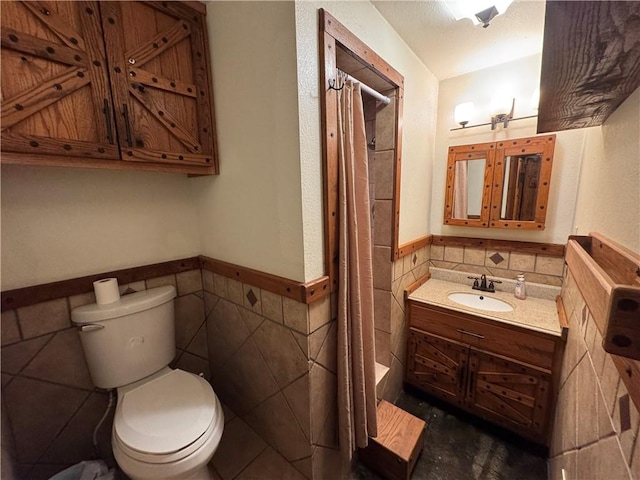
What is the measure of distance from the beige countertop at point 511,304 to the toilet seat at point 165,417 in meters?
1.32

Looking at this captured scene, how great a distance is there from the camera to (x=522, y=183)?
5.47 ft

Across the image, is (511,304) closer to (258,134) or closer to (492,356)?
(492,356)

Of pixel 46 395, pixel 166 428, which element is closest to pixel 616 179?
pixel 166 428

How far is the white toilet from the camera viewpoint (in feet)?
3.01

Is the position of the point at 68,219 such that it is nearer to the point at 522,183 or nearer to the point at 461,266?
the point at 461,266

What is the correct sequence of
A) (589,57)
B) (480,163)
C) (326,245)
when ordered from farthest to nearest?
(480,163) < (326,245) < (589,57)

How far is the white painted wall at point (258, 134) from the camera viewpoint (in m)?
0.89

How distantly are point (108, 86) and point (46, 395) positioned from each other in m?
1.32

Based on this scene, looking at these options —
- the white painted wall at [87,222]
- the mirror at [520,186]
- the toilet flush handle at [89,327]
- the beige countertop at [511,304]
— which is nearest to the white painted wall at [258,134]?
the white painted wall at [87,222]

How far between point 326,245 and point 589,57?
865mm

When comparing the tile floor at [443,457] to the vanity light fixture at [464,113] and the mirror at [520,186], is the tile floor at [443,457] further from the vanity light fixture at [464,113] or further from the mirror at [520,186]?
the vanity light fixture at [464,113]

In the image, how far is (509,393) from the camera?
1413 mm

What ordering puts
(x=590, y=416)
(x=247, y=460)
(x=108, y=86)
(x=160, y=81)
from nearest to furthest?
(x=590, y=416), (x=108, y=86), (x=160, y=81), (x=247, y=460)

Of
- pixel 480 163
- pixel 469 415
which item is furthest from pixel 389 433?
pixel 480 163
